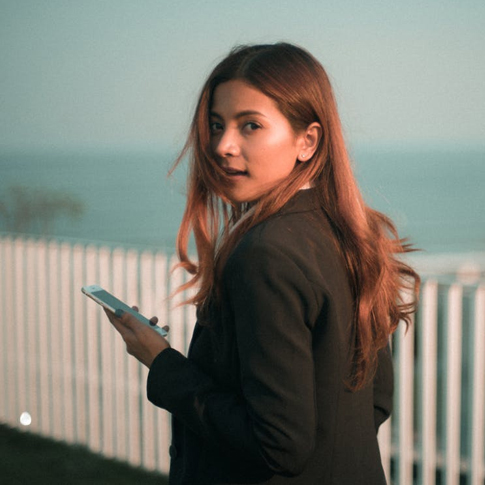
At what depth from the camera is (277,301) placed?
4.34 ft

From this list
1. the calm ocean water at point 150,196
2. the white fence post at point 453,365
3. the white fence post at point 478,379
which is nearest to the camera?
the white fence post at point 478,379

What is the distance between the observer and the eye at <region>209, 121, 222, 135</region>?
159cm

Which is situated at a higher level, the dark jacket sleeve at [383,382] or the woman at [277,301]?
the woman at [277,301]

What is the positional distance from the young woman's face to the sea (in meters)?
12.5

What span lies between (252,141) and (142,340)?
0.47 meters

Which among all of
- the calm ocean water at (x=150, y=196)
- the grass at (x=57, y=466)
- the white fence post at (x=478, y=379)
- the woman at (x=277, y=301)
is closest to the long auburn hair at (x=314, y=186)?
the woman at (x=277, y=301)

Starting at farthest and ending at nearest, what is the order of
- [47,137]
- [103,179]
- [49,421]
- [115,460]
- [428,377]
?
[103,179] → [47,137] → [49,421] → [115,460] → [428,377]

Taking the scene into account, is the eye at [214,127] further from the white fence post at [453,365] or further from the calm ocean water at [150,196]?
the calm ocean water at [150,196]

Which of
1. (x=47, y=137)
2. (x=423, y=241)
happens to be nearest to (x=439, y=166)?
(x=423, y=241)

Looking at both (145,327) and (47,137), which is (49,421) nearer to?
(145,327)

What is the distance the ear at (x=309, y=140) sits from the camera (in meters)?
1.55

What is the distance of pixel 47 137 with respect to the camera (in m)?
17.2

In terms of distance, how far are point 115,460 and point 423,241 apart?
37965 millimetres

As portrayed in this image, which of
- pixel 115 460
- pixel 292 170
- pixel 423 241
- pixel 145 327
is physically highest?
pixel 292 170
